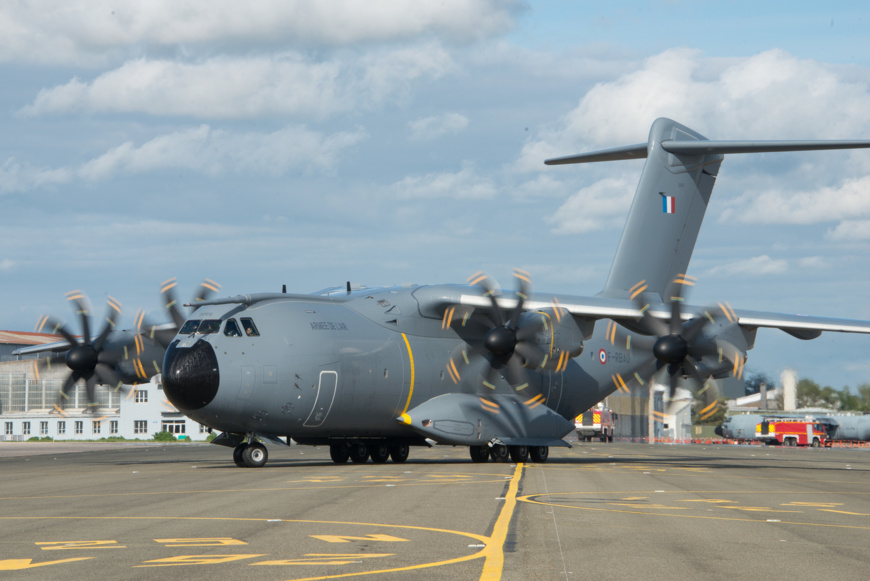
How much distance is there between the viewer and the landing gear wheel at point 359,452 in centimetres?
3084

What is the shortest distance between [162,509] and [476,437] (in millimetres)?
15424

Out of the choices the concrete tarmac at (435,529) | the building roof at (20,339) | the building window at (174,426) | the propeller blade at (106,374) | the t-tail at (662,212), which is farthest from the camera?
the building roof at (20,339)

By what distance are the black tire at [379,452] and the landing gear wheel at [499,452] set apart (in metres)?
3.22

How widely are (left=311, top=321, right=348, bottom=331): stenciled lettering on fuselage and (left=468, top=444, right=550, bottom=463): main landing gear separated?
19.5 ft

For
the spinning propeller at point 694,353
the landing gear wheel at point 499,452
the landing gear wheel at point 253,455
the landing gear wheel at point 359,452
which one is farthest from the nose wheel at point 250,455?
the spinning propeller at point 694,353

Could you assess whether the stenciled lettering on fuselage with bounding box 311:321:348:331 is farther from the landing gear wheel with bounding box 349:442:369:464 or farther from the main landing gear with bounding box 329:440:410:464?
the landing gear wheel with bounding box 349:442:369:464

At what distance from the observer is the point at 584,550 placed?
10336mm

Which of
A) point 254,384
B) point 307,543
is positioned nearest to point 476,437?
point 254,384

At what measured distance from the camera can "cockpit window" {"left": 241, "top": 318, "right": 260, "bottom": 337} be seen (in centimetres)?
2555

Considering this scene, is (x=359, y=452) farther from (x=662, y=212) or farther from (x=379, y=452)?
(x=662, y=212)

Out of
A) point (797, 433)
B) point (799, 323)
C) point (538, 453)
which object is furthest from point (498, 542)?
point (797, 433)

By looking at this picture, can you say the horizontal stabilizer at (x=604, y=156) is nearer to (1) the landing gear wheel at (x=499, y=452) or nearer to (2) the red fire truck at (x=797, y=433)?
(1) the landing gear wheel at (x=499, y=452)

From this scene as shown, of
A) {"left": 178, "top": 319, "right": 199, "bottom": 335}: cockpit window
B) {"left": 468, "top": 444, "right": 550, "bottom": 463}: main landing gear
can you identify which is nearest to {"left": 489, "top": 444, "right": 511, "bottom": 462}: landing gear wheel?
{"left": 468, "top": 444, "right": 550, "bottom": 463}: main landing gear

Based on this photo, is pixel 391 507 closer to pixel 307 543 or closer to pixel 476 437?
pixel 307 543
